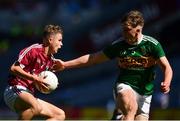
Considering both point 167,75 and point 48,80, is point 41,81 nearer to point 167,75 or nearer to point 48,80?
point 48,80

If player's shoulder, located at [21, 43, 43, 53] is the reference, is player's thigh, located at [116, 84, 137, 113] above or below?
below

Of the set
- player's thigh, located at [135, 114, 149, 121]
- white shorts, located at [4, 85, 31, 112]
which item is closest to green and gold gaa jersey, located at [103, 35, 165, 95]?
player's thigh, located at [135, 114, 149, 121]

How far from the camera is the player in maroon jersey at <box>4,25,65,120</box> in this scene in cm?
1052

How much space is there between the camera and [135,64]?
10.5 metres

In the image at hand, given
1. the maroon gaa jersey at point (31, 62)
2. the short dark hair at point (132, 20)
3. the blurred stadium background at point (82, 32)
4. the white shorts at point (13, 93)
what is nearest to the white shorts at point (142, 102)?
the short dark hair at point (132, 20)

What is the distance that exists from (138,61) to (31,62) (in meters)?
1.60

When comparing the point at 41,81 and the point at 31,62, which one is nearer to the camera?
the point at 41,81

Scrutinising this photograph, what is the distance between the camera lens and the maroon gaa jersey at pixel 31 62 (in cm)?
1056

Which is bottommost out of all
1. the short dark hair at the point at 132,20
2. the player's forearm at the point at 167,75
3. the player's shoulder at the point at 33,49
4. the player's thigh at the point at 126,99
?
the player's thigh at the point at 126,99

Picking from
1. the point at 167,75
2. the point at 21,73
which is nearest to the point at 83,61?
the point at 21,73

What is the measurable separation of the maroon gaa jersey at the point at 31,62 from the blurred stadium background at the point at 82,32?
50.6 feet

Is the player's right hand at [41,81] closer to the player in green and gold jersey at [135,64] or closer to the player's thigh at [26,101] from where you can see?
the player's thigh at [26,101]

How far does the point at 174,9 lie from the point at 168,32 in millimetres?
921

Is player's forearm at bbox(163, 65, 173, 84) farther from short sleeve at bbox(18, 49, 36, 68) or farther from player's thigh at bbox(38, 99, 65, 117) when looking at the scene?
short sleeve at bbox(18, 49, 36, 68)
